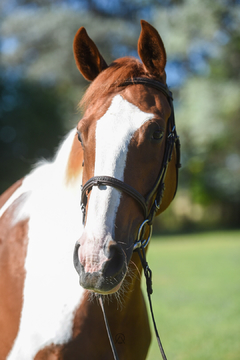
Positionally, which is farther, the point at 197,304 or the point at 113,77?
the point at 197,304

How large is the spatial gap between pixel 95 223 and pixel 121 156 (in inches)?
13.7

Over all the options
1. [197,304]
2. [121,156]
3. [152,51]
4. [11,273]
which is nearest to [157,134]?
[121,156]

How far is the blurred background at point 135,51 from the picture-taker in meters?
17.0

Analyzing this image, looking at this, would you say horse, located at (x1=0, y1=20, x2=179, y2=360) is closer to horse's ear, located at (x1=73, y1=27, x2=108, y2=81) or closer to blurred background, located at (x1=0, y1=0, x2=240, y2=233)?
horse's ear, located at (x1=73, y1=27, x2=108, y2=81)

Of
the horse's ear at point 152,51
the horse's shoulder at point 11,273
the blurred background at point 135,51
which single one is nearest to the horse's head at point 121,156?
the horse's ear at point 152,51

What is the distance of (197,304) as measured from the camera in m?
7.00

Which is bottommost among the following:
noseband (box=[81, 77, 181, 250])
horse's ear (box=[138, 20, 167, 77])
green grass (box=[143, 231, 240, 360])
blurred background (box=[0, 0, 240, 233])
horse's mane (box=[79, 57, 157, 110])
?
green grass (box=[143, 231, 240, 360])

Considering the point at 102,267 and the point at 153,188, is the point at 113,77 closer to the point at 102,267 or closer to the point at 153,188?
the point at 153,188

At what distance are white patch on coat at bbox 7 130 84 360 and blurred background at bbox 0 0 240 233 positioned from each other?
15.9 metres

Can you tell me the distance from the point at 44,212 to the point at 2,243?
34 centimetres

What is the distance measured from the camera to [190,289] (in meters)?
8.06

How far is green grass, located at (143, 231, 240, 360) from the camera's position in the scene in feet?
16.3

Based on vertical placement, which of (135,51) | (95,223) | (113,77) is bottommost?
(95,223)

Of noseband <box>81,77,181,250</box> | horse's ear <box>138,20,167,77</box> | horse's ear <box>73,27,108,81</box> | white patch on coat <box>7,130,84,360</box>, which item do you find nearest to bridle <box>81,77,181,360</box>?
noseband <box>81,77,181,250</box>
